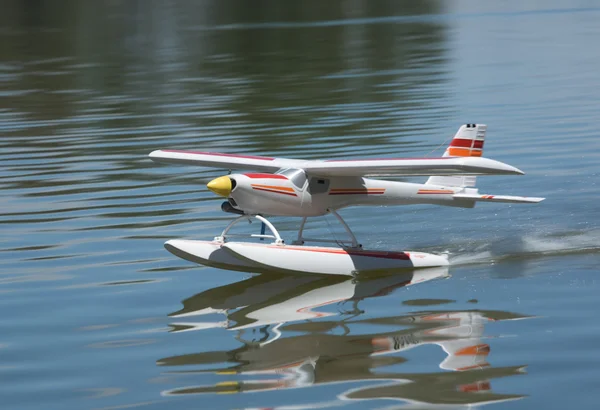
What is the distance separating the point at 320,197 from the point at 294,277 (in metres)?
1.23

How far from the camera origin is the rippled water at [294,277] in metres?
10.7

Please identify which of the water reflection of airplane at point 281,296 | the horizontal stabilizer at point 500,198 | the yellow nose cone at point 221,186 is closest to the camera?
the water reflection of airplane at point 281,296

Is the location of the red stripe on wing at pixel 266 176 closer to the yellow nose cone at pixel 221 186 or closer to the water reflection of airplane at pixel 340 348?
the yellow nose cone at pixel 221 186

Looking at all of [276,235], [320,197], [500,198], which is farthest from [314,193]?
[500,198]

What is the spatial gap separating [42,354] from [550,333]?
571 centimetres

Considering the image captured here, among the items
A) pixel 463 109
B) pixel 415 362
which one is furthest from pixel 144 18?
pixel 415 362

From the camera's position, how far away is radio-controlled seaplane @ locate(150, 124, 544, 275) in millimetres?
14234

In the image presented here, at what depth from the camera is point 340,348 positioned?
1165 cm

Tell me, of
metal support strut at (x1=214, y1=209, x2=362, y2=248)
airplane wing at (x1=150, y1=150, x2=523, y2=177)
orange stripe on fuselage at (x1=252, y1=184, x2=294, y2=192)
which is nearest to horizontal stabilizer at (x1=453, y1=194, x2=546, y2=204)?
airplane wing at (x1=150, y1=150, x2=523, y2=177)

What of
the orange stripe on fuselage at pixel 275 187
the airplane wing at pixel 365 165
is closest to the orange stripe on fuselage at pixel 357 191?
the airplane wing at pixel 365 165

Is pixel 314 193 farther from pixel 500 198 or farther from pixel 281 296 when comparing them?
pixel 500 198

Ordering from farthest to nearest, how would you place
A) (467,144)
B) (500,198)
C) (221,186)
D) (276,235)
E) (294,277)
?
(467,144)
(294,277)
(500,198)
(276,235)
(221,186)

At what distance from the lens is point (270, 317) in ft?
43.2

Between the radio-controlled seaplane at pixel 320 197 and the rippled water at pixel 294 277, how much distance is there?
33cm
